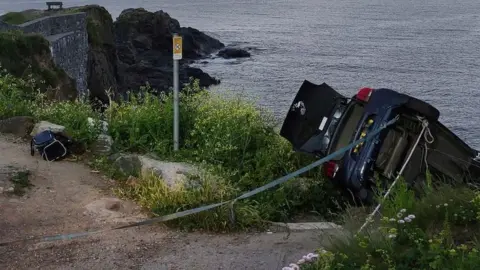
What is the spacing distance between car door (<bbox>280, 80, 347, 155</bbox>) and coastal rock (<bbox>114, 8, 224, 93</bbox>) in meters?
36.2

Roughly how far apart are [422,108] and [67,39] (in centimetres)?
2246

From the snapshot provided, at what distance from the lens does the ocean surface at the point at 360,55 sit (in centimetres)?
3884

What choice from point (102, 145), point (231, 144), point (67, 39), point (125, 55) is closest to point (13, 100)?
point (102, 145)

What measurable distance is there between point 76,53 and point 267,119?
814 inches

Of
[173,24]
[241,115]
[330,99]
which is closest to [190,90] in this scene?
[241,115]

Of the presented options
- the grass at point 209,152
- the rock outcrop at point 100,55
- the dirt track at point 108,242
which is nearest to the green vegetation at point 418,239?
the dirt track at point 108,242

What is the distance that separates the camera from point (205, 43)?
64562 mm

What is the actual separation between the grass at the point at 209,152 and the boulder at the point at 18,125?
27 centimetres

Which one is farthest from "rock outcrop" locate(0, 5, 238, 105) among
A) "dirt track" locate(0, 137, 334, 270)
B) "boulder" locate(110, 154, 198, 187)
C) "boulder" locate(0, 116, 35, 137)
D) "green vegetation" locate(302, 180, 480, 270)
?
"green vegetation" locate(302, 180, 480, 270)

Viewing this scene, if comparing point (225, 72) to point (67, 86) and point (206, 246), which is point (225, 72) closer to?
point (67, 86)

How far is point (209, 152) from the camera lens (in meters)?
8.39

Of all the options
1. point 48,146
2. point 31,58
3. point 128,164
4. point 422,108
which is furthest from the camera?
point 31,58

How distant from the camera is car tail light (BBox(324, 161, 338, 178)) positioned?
805cm

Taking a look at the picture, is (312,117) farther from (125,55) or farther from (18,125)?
(125,55)
